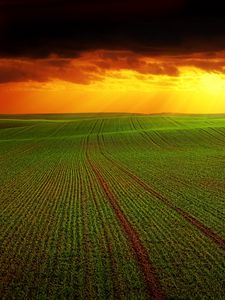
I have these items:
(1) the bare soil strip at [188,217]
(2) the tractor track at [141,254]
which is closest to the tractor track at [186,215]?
(1) the bare soil strip at [188,217]

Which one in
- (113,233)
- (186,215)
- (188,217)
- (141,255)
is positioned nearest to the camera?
(141,255)

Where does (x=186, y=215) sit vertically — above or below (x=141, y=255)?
below

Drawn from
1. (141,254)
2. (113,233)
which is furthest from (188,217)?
(141,254)

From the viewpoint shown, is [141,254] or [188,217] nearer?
[141,254]

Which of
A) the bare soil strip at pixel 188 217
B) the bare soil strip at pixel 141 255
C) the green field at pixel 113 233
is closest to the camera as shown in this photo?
the bare soil strip at pixel 141 255

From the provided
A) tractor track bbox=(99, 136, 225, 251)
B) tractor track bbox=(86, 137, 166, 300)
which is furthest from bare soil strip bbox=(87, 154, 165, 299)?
tractor track bbox=(99, 136, 225, 251)

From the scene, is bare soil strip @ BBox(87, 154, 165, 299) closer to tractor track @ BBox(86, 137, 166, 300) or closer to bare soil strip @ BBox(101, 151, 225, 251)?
tractor track @ BBox(86, 137, 166, 300)

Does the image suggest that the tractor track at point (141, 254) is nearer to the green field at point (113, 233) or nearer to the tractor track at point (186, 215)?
the green field at point (113, 233)

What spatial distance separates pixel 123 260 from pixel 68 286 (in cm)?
181

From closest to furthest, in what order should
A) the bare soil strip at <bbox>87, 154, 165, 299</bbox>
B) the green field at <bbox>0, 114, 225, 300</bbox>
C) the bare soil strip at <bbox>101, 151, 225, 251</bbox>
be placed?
the bare soil strip at <bbox>87, 154, 165, 299</bbox>
the green field at <bbox>0, 114, 225, 300</bbox>
the bare soil strip at <bbox>101, 151, 225, 251</bbox>

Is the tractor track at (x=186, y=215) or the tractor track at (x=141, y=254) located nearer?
the tractor track at (x=141, y=254)

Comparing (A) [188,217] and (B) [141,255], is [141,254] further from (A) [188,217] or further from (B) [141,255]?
(A) [188,217]

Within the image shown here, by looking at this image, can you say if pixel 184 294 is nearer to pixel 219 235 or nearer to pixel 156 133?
pixel 219 235

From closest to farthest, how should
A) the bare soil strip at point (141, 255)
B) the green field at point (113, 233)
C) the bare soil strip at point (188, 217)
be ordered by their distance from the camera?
the bare soil strip at point (141, 255), the green field at point (113, 233), the bare soil strip at point (188, 217)
